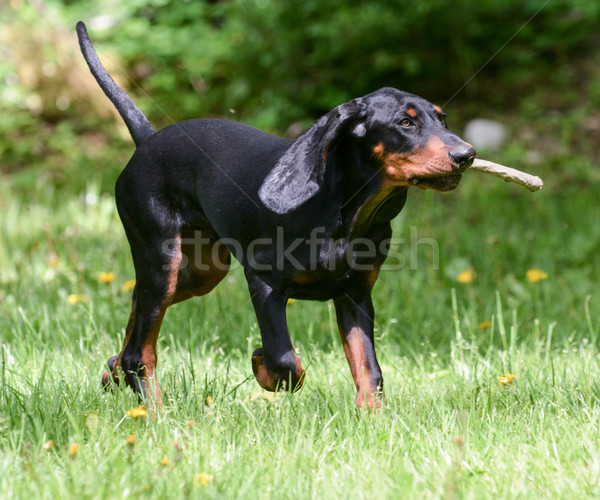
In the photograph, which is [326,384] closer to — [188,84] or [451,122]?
[451,122]

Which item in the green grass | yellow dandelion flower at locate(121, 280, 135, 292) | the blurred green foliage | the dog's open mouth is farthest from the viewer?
the blurred green foliage

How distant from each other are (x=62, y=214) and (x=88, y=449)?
395 cm

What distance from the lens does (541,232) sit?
219 inches

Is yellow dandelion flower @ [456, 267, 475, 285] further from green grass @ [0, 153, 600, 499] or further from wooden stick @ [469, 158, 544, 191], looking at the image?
wooden stick @ [469, 158, 544, 191]

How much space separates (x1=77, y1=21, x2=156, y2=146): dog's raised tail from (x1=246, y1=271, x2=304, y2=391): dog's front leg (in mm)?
1068

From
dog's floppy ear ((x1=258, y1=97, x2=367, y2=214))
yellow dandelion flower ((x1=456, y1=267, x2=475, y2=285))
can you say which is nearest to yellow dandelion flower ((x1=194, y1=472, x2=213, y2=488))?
dog's floppy ear ((x1=258, y1=97, x2=367, y2=214))

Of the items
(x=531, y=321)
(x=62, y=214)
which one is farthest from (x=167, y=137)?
(x=62, y=214)

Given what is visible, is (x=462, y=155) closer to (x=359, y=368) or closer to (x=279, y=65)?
(x=359, y=368)

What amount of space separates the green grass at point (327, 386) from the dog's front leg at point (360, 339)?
117 millimetres

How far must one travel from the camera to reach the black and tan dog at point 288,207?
276 centimetres

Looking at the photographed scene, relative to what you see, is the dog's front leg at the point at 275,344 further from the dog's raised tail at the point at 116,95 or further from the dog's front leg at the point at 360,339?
the dog's raised tail at the point at 116,95

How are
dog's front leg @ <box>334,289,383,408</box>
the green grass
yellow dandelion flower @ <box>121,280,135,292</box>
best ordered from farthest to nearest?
yellow dandelion flower @ <box>121,280,135,292</box> → dog's front leg @ <box>334,289,383,408</box> → the green grass

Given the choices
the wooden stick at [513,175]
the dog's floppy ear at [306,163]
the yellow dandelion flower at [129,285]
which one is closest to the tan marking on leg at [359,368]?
the dog's floppy ear at [306,163]

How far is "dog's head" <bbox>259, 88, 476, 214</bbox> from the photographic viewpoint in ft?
8.84
